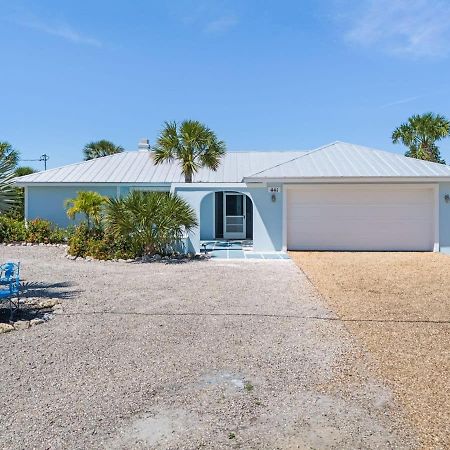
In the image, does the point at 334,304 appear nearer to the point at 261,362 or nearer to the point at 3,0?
the point at 261,362

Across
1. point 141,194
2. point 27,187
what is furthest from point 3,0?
point 27,187

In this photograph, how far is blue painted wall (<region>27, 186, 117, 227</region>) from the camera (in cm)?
2102

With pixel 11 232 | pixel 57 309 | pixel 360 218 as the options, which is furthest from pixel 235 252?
pixel 11 232

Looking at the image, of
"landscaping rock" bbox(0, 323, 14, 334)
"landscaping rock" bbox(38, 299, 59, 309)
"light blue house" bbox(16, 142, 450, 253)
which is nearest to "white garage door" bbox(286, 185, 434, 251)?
"light blue house" bbox(16, 142, 450, 253)

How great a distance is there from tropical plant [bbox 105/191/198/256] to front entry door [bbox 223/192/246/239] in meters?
6.68

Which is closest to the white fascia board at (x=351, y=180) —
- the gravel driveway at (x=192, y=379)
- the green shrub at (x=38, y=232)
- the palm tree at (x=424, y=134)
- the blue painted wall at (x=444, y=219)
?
the blue painted wall at (x=444, y=219)

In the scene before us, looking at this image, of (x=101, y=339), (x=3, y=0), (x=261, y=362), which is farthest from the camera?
(x=3, y=0)

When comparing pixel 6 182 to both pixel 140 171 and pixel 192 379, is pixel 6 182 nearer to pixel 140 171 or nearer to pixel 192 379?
pixel 192 379

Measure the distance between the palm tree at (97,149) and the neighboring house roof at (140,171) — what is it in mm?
9408

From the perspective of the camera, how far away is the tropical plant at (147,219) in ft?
45.9

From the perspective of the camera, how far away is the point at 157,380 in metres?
4.32

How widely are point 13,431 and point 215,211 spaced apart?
1800cm

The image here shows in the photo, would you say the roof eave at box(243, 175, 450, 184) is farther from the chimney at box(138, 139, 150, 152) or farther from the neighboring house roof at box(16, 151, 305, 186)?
the chimney at box(138, 139, 150, 152)

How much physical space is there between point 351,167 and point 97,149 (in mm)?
23208
